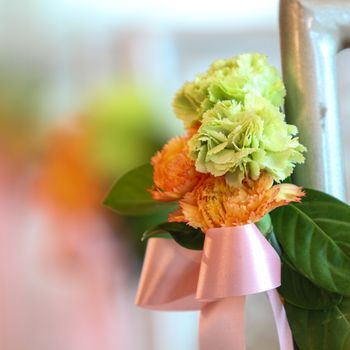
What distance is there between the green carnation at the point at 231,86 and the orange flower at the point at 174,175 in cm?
4

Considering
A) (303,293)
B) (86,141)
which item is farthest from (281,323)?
(86,141)

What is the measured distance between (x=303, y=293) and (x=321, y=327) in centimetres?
3

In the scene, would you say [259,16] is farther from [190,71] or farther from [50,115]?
[50,115]

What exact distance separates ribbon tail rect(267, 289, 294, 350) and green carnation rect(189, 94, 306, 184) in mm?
99

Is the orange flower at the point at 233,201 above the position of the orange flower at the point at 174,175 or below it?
below

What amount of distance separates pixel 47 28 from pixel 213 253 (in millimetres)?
448

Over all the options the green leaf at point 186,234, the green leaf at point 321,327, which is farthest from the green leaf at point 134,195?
the green leaf at point 321,327

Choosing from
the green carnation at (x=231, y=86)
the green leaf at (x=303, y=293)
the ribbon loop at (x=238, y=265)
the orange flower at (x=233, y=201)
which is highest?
the green carnation at (x=231, y=86)

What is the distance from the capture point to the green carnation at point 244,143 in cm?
36

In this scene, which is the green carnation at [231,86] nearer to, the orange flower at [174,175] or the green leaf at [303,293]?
the orange flower at [174,175]

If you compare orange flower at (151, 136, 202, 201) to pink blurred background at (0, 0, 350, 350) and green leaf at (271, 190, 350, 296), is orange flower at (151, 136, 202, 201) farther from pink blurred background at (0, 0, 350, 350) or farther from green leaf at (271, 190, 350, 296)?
pink blurred background at (0, 0, 350, 350)

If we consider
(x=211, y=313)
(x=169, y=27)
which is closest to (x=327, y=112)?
(x=211, y=313)

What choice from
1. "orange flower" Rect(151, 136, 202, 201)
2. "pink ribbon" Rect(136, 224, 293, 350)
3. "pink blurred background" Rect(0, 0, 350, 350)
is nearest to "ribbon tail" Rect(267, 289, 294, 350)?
"pink ribbon" Rect(136, 224, 293, 350)

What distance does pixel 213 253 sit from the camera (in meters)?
0.37
